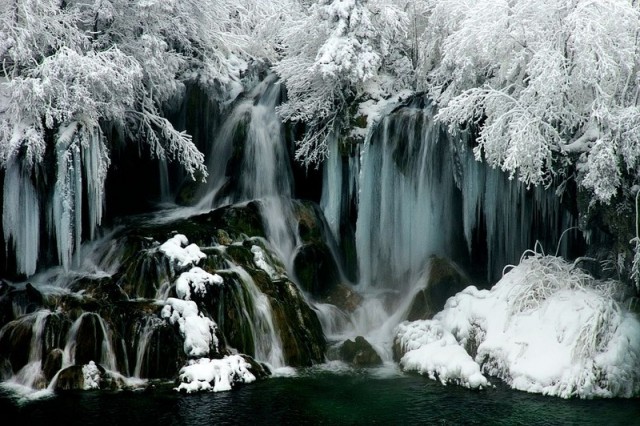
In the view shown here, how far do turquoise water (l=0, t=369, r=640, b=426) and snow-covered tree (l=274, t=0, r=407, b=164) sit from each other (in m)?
7.50

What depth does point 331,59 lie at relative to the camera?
56.5 feet

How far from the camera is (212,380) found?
485 inches

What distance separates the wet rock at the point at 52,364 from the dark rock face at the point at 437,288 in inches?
305

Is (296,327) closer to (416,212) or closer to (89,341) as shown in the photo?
(89,341)

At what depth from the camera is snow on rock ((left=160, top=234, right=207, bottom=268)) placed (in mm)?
14094

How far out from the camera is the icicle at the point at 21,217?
14.1 meters

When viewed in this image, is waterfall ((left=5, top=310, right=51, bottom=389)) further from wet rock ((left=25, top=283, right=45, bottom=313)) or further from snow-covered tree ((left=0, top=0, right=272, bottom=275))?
snow-covered tree ((left=0, top=0, right=272, bottom=275))

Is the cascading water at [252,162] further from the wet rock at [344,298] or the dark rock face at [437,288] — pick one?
the dark rock face at [437,288]

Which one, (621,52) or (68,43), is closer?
(621,52)

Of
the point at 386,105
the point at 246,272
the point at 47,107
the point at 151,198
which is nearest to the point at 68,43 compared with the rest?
the point at 47,107

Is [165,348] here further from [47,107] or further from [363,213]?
[363,213]

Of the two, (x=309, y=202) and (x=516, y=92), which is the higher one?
(x=516, y=92)

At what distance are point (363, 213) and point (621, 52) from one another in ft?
24.2

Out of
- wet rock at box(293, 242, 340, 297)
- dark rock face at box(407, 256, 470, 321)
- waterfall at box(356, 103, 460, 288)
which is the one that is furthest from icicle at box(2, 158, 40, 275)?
dark rock face at box(407, 256, 470, 321)
